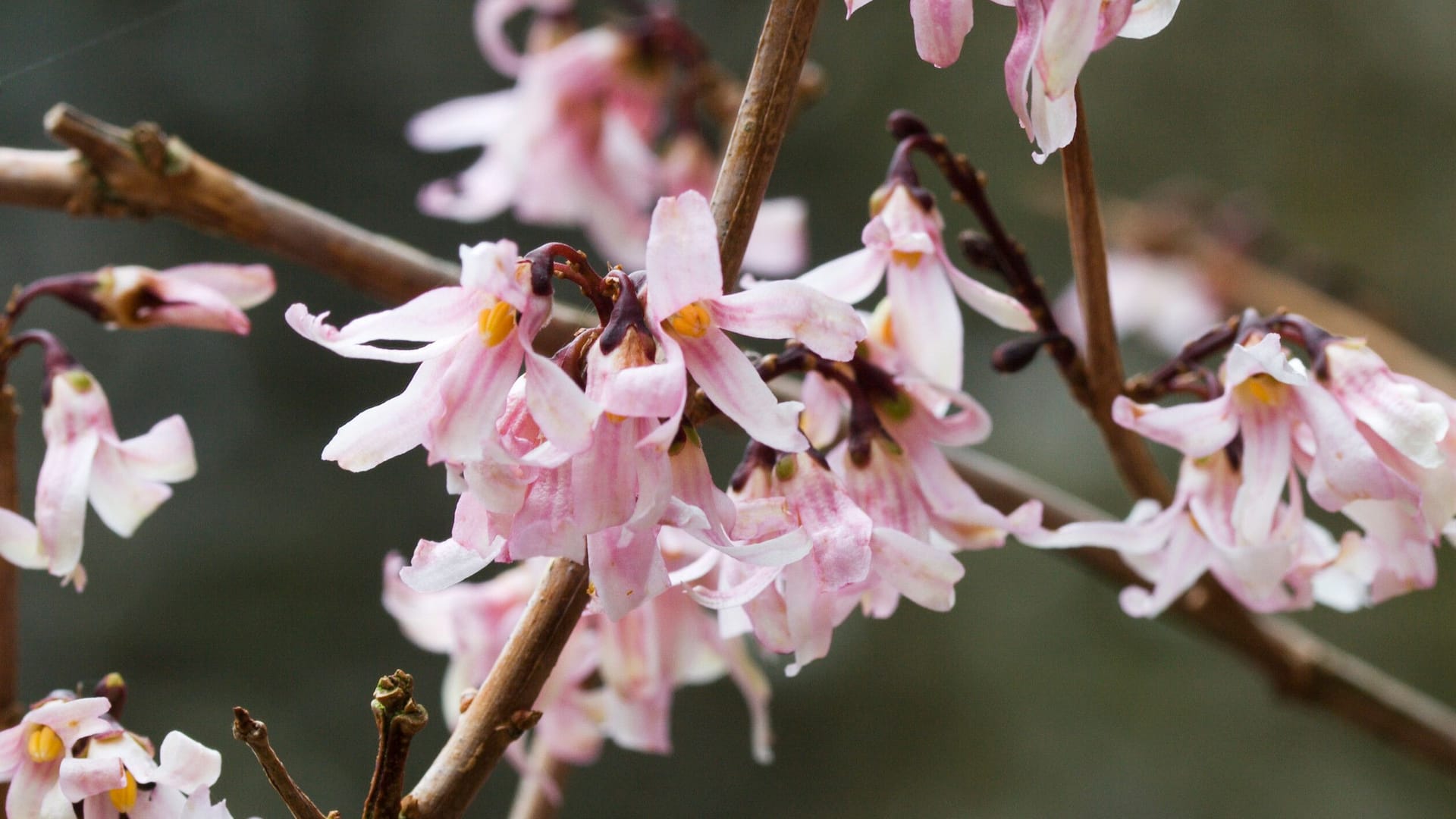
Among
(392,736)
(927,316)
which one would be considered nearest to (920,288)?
(927,316)

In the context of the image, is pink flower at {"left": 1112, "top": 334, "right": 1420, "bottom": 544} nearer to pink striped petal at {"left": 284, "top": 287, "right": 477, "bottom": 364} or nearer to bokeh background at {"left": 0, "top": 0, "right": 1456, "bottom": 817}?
pink striped petal at {"left": 284, "top": 287, "right": 477, "bottom": 364}

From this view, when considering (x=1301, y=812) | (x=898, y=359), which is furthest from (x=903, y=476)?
(x=1301, y=812)

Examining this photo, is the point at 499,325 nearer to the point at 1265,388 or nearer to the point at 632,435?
the point at 632,435

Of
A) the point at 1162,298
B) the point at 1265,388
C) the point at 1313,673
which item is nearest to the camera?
the point at 1265,388

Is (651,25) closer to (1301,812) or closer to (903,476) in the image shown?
(903,476)

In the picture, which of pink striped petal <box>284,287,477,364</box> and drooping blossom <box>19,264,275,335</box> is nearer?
pink striped petal <box>284,287,477,364</box>

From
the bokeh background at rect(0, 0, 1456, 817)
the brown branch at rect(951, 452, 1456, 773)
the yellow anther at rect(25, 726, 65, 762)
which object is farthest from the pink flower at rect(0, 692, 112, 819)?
the bokeh background at rect(0, 0, 1456, 817)
